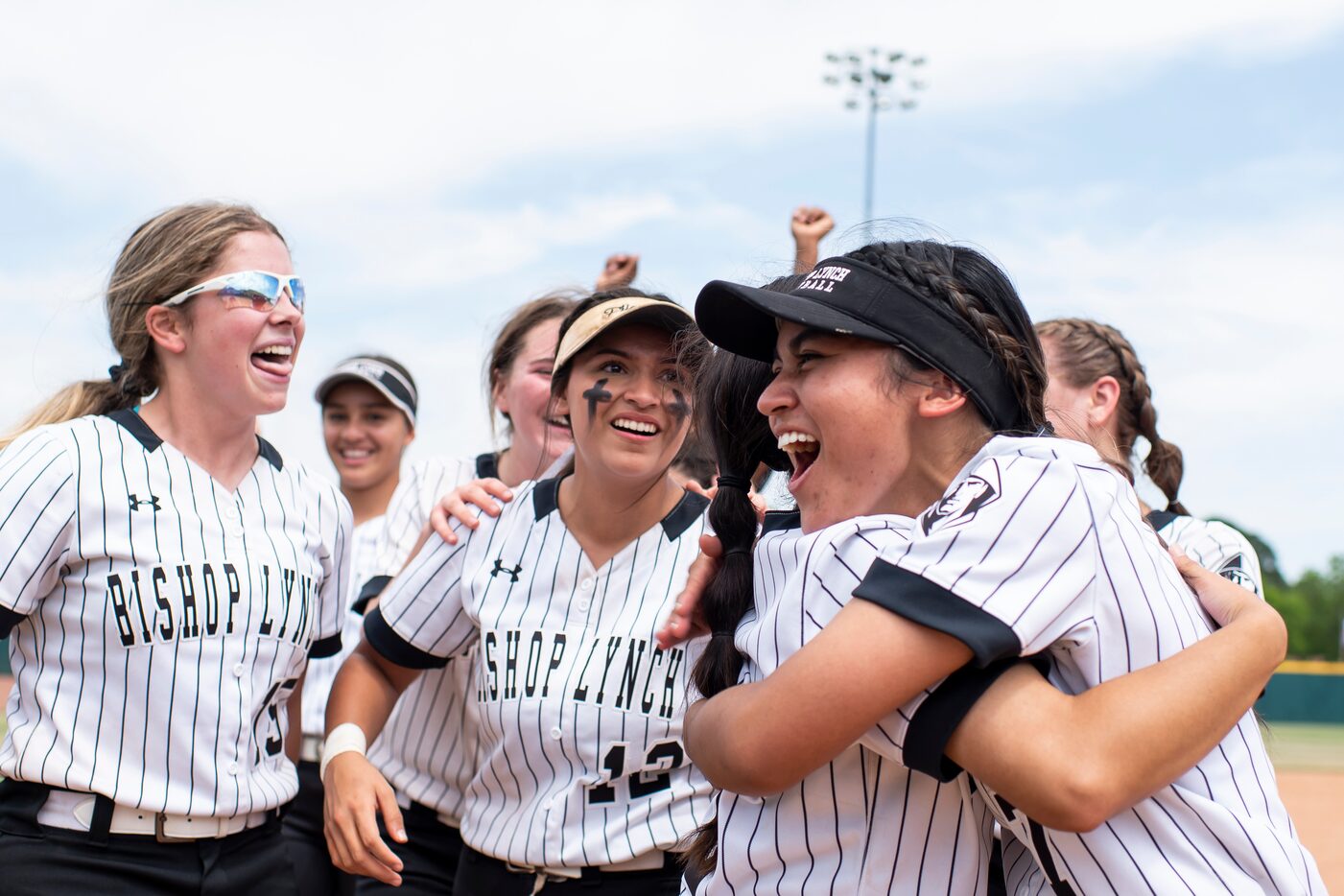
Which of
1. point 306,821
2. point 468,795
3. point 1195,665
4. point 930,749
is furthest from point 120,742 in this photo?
point 1195,665

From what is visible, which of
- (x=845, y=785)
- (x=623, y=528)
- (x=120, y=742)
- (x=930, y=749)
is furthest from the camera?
(x=623, y=528)

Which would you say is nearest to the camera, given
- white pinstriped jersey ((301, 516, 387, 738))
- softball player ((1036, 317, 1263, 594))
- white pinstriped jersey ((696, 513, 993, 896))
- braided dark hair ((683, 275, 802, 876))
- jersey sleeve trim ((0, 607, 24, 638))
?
white pinstriped jersey ((696, 513, 993, 896))

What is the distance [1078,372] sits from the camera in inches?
159

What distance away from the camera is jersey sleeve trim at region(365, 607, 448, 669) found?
327 centimetres

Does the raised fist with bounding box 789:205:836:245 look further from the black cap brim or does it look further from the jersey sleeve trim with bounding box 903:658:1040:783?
the jersey sleeve trim with bounding box 903:658:1040:783

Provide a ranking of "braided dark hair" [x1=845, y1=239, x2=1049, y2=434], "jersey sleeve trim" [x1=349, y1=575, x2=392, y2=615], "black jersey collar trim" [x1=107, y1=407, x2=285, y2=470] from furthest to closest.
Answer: "jersey sleeve trim" [x1=349, y1=575, x2=392, y2=615] → "black jersey collar trim" [x1=107, y1=407, x2=285, y2=470] → "braided dark hair" [x1=845, y1=239, x2=1049, y2=434]

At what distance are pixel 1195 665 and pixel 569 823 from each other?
165 centimetres

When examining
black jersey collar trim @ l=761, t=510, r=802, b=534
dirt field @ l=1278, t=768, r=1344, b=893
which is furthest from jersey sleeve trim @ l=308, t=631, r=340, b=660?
dirt field @ l=1278, t=768, r=1344, b=893

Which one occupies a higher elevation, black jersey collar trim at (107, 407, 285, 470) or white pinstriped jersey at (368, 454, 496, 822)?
black jersey collar trim at (107, 407, 285, 470)

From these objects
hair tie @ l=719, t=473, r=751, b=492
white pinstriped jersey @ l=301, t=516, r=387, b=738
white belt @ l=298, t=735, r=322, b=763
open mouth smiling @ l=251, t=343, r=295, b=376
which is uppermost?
open mouth smiling @ l=251, t=343, r=295, b=376

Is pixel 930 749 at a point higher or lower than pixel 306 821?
higher

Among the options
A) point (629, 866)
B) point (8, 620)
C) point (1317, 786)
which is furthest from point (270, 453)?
point (1317, 786)

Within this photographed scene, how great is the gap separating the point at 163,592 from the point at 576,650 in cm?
98

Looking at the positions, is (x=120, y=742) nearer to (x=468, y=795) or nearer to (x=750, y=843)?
(x=468, y=795)
